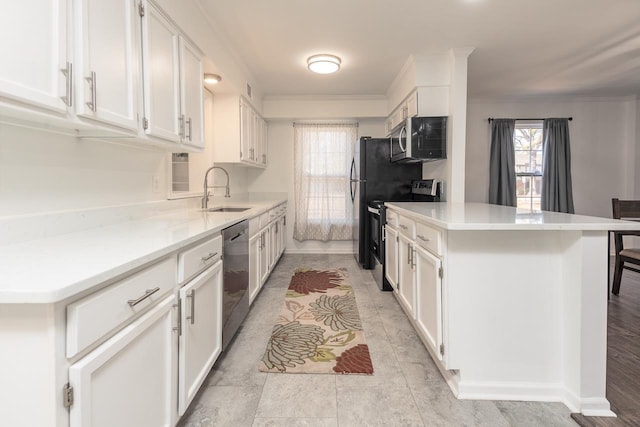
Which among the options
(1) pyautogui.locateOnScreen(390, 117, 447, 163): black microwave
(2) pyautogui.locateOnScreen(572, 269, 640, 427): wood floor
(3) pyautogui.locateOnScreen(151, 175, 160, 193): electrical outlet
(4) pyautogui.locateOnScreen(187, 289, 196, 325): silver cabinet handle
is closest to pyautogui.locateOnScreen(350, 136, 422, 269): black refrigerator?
(1) pyautogui.locateOnScreen(390, 117, 447, 163): black microwave

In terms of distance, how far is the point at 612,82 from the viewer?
13.6 ft

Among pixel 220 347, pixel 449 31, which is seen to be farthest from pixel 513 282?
pixel 449 31

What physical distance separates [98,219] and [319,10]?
2074 mm

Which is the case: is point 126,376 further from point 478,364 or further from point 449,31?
point 449,31

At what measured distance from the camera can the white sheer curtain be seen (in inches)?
196

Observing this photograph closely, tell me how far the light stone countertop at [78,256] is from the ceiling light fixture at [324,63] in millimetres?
2329

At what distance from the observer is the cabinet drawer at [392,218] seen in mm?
2793

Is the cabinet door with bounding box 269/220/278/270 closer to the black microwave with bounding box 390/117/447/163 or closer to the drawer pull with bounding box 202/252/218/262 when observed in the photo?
the black microwave with bounding box 390/117/447/163

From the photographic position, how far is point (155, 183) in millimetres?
2223

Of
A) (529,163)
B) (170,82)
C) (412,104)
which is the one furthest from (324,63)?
(529,163)

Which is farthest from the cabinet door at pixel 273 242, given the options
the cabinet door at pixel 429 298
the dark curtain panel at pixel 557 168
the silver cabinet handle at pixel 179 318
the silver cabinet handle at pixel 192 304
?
the dark curtain panel at pixel 557 168

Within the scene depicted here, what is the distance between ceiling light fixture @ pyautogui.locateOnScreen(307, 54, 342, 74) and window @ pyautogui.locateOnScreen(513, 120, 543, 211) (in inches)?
127

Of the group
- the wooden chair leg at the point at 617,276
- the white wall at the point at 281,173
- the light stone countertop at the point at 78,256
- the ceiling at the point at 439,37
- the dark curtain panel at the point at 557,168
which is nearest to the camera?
the light stone countertop at the point at 78,256

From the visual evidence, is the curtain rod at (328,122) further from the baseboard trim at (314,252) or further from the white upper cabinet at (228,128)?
the baseboard trim at (314,252)
